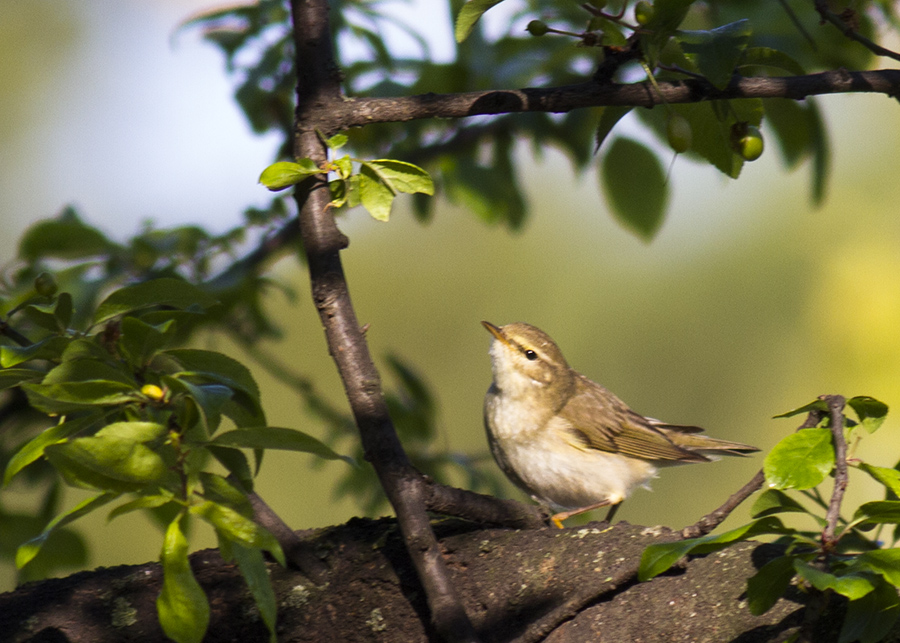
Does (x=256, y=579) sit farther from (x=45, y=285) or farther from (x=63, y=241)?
(x=63, y=241)

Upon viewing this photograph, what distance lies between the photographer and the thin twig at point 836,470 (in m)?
1.16

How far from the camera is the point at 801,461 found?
4.01 feet

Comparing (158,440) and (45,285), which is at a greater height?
(45,285)

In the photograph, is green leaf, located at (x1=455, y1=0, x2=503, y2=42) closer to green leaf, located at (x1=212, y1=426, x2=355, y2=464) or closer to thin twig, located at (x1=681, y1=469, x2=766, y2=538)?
green leaf, located at (x1=212, y1=426, x2=355, y2=464)

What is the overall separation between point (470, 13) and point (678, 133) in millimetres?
406

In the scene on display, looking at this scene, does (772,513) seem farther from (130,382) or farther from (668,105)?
(130,382)

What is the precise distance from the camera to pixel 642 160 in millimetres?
2605

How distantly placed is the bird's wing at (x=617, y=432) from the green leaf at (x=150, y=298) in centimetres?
195

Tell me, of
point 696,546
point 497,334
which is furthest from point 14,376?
point 497,334

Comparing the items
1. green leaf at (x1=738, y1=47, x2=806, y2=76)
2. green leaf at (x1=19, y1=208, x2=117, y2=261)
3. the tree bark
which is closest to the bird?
the tree bark

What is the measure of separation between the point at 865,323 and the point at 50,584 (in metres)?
3.45

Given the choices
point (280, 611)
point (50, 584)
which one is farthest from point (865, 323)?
point (50, 584)

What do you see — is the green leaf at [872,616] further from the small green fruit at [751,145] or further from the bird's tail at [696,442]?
the bird's tail at [696,442]

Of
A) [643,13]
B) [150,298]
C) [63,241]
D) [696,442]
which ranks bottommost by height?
[696,442]
